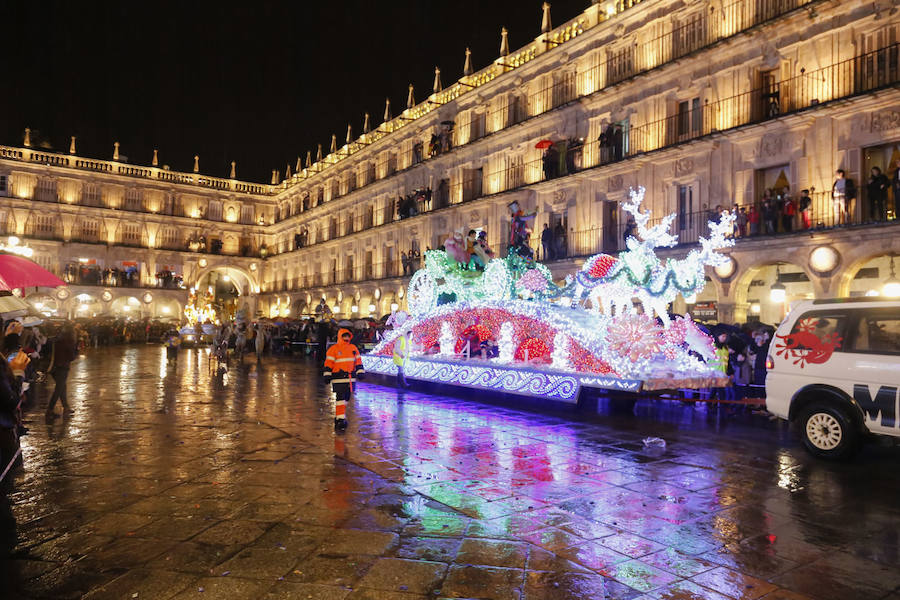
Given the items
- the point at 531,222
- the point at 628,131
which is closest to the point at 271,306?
the point at 531,222

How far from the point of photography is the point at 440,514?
5246 mm

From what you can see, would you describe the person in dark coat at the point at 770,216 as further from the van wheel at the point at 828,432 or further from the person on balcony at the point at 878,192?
the van wheel at the point at 828,432

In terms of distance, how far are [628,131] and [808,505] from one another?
740 inches

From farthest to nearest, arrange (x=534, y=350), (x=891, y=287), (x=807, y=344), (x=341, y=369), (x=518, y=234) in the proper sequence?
1. (x=891, y=287)
2. (x=518, y=234)
3. (x=534, y=350)
4. (x=341, y=369)
5. (x=807, y=344)

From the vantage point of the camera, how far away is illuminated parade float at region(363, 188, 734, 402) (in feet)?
35.0

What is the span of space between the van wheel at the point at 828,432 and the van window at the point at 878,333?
82 centimetres

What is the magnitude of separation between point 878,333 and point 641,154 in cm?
1467

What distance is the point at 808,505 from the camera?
18.3 ft

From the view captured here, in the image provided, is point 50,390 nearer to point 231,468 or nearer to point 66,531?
point 231,468

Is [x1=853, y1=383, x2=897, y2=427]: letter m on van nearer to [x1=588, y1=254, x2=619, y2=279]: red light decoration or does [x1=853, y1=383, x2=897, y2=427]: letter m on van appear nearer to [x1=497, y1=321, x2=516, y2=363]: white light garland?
[x1=588, y1=254, x2=619, y2=279]: red light decoration

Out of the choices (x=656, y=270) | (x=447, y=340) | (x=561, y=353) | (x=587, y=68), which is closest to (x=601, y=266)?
(x=656, y=270)

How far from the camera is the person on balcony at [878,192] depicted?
48.7 feet

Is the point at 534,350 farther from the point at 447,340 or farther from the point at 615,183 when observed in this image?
the point at 615,183

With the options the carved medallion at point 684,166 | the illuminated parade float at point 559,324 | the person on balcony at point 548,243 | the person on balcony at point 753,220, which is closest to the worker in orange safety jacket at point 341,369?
the illuminated parade float at point 559,324
